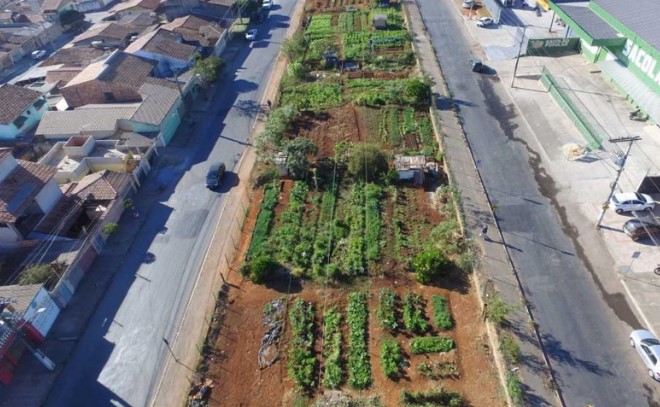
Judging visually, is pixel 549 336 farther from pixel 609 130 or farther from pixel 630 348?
pixel 609 130

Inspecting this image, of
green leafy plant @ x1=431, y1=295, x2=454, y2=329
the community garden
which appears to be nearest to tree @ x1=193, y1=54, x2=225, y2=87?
the community garden

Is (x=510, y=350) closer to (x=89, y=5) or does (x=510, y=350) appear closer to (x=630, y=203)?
(x=630, y=203)

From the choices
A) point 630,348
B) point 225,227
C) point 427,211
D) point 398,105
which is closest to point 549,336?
point 630,348

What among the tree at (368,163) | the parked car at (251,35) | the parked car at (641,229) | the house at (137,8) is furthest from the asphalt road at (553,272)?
the house at (137,8)

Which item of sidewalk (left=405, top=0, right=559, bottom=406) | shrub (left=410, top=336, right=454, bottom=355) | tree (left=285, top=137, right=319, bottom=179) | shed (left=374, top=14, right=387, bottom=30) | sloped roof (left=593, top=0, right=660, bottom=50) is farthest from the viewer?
shed (left=374, top=14, right=387, bottom=30)

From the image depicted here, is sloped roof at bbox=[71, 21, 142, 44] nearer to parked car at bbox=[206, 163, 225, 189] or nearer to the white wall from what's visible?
the white wall

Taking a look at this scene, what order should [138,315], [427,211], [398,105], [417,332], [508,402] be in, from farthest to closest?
[398,105] → [427,211] → [138,315] → [417,332] → [508,402]
